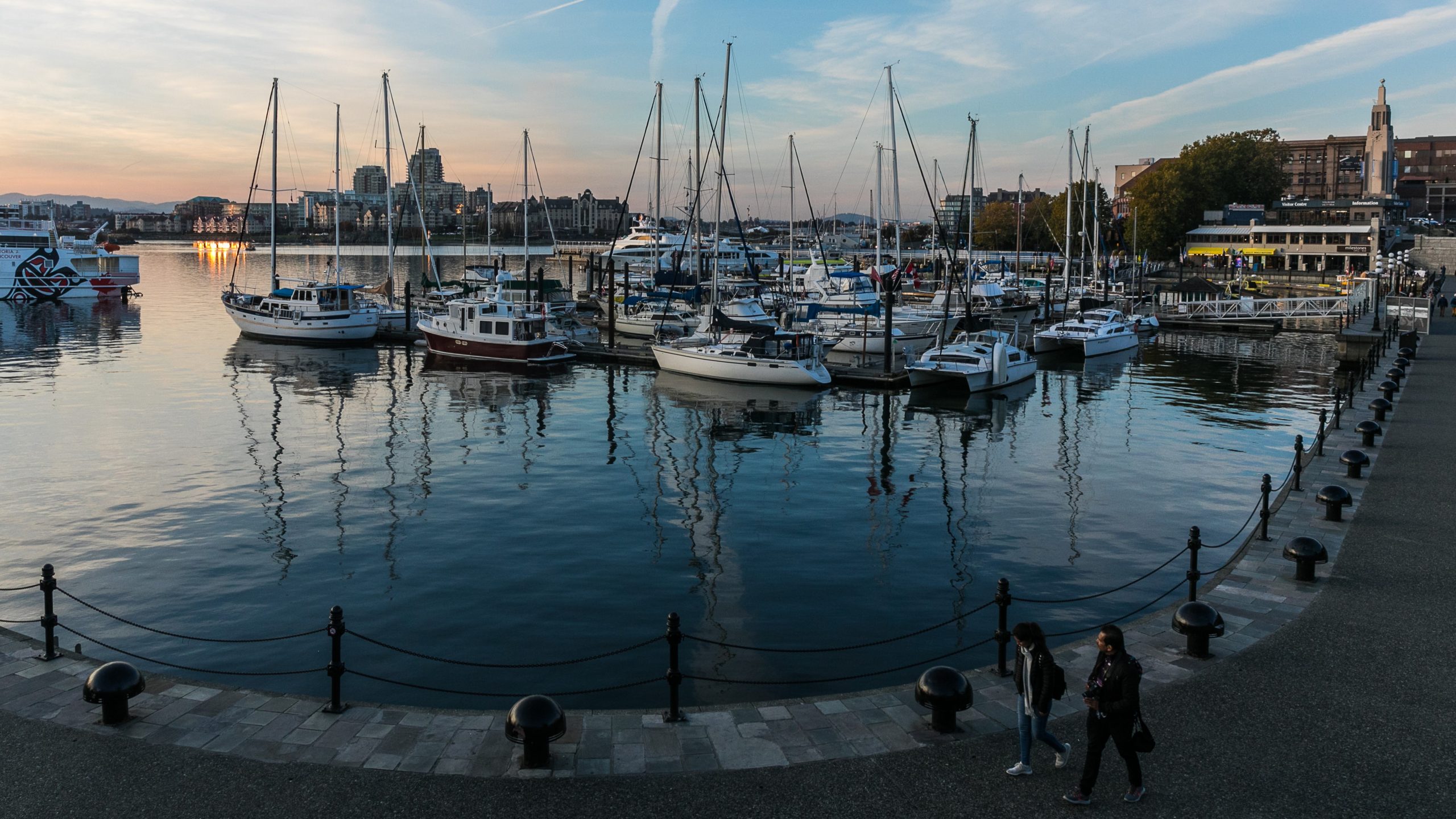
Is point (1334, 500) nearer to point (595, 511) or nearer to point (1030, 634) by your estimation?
point (1030, 634)

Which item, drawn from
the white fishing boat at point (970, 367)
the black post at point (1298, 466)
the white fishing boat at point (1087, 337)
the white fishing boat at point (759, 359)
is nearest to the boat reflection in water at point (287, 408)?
the white fishing boat at point (759, 359)

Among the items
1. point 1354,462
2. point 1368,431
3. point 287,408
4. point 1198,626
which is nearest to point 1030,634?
point 1198,626

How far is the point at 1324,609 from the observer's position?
1450 cm

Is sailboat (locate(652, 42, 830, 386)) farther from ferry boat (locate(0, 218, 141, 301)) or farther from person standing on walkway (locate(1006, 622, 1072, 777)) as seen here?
ferry boat (locate(0, 218, 141, 301))

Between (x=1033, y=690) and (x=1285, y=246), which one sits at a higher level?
(x=1285, y=246)

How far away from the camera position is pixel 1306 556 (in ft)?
51.1

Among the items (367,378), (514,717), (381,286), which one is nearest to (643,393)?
(367,378)

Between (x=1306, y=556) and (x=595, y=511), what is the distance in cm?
1508

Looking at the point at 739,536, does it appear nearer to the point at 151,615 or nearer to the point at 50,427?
the point at 151,615

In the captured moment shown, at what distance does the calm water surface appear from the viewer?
54.7 ft

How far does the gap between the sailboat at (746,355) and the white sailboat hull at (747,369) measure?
0.03 meters

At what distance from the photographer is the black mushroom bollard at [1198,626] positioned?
41.4 feet

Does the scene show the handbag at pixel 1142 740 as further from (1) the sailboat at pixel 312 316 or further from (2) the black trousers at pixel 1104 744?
(1) the sailboat at pixel 312 316

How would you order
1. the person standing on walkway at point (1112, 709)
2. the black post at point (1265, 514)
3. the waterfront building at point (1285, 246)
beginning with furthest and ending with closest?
the waterfront building at point (1285, 246) < the black post at point (1265, 514) < the person standing on walkway at point (1112, 709)
